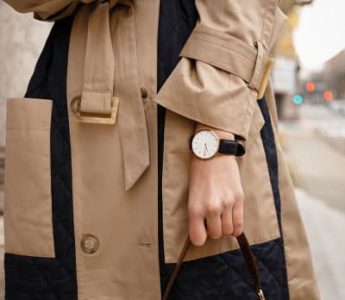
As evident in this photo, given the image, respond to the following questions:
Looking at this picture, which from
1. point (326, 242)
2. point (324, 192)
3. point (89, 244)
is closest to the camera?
point (89, 244)

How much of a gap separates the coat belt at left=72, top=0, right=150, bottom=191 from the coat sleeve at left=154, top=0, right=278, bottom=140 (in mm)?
62

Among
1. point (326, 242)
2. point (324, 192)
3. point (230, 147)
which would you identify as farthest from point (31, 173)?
point (324, 192)

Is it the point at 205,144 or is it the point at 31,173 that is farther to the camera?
the point at 31,173

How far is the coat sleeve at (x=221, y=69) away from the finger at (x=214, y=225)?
14cm

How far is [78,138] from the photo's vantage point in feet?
2.81

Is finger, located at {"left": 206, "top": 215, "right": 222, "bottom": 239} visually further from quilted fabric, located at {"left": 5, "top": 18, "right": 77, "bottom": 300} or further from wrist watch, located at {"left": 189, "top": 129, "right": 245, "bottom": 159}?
quilted fabric, located at {"left": 5, "top": 18, "right": 77, "bottom": 300}

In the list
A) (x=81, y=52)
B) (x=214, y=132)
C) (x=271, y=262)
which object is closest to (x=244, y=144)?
(x=214, y=132)

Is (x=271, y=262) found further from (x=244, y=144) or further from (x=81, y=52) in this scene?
(x=81, y=52)

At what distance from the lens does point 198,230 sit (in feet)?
2.49

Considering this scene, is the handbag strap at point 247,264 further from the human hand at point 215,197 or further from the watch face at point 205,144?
the watch face at point 205,144

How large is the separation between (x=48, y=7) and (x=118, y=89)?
0.19m

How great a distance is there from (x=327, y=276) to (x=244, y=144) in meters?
1.55

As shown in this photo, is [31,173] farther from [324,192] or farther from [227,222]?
[324,192]

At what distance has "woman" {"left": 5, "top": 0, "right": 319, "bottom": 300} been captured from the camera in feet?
2.60
